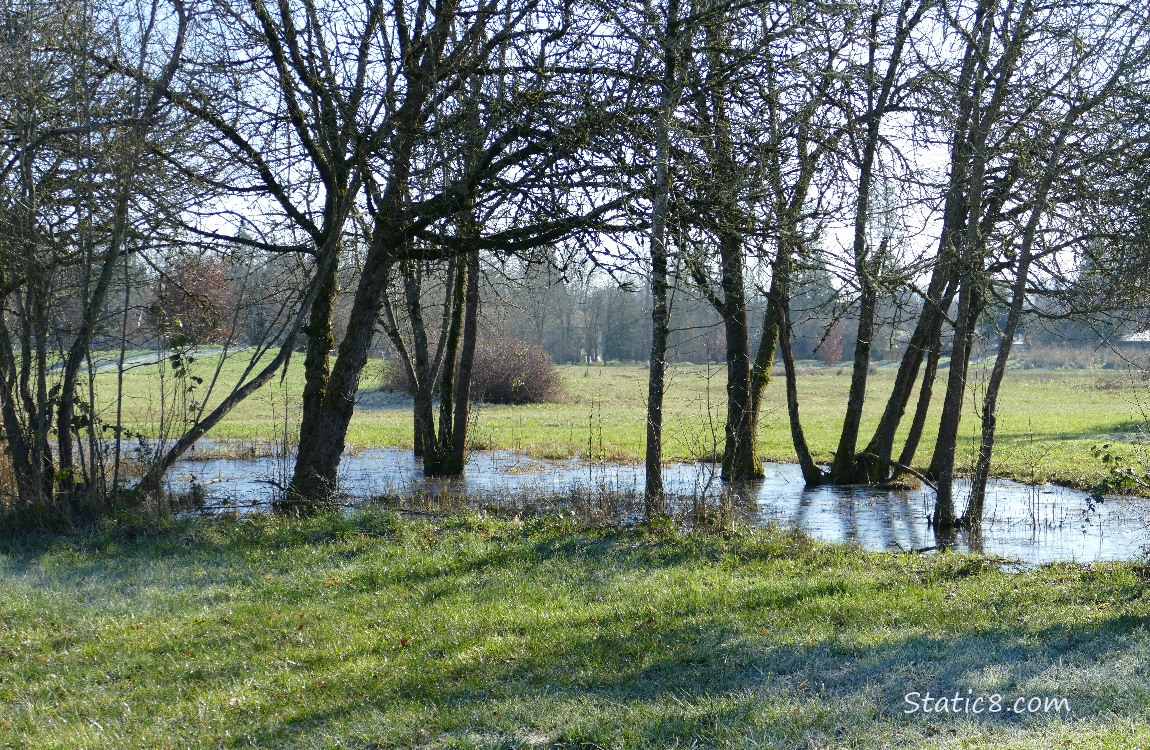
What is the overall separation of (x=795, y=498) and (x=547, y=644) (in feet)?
33.9

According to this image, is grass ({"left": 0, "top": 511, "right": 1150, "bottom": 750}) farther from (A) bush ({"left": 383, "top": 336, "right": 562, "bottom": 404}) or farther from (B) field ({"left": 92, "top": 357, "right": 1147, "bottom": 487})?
(A) bush ({"left": 383, "top": 336, "right": 562, "bottom": 404})

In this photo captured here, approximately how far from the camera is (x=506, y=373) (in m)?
35.5

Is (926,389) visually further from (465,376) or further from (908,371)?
(465,376)

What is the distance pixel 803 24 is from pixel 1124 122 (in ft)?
10.9

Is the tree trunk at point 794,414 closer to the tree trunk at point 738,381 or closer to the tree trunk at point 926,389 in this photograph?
the tree trunk at point 738,381

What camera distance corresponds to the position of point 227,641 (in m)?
6.46

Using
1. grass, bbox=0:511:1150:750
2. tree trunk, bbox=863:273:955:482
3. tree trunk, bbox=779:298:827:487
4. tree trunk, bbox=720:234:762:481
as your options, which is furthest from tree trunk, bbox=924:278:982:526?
tree trunk, bbox=779:298:827:487

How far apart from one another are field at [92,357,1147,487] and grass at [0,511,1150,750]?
3226mm

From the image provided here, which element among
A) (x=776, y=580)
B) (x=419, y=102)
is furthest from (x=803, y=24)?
(x=776, y=580)

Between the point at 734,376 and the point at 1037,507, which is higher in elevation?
the point at 734,376

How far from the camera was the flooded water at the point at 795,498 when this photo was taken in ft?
38.3

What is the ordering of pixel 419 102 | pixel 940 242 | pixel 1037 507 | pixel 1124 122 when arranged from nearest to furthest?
pixel 1124 122 → pixel 419 102 → pixel 940 242 → pixel 1037 507

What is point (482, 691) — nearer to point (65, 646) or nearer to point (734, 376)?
point (65, 646)

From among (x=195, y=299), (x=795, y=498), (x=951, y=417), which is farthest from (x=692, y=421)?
(x=195, y=299)
